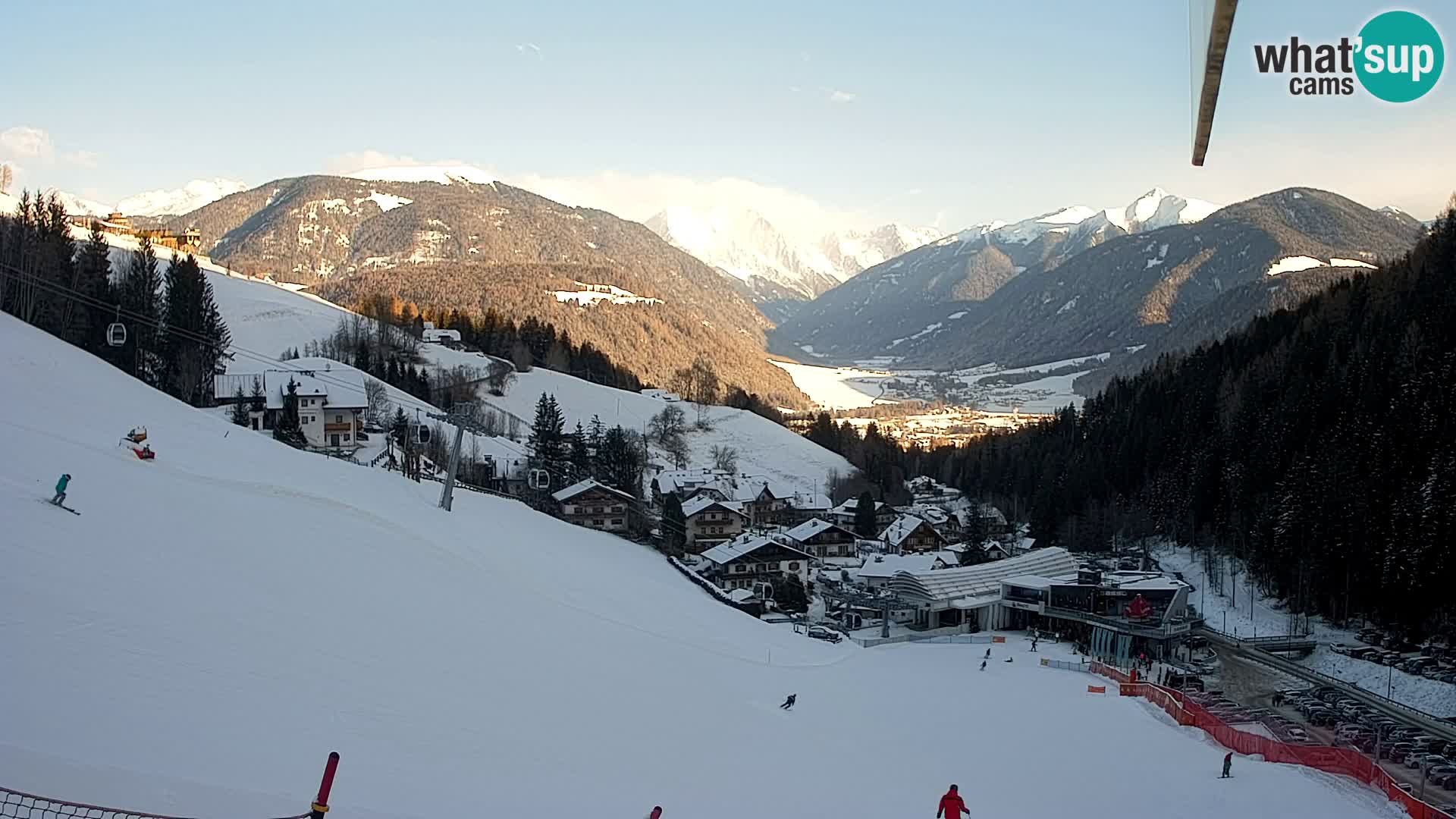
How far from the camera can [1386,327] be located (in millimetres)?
44531

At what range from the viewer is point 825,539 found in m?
52.9

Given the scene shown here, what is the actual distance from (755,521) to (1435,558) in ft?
124

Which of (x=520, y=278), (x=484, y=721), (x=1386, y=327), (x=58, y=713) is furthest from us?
(x=520, y=278)

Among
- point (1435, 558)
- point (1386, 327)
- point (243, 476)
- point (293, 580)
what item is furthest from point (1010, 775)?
point (1386, 327)

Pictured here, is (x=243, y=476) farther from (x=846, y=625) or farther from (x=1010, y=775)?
(x=846, y=625)

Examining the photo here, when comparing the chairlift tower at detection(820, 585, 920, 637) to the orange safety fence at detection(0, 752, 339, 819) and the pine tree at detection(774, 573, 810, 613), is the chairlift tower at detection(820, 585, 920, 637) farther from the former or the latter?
the orange safety fence at detection(0, 752, 339, 819)

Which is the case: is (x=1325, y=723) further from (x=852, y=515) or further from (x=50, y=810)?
(x=852, y=515)

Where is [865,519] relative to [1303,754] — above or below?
below

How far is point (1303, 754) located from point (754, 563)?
2803 cm

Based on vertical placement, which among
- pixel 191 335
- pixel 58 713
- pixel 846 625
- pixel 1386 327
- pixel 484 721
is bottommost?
pixel 846 625

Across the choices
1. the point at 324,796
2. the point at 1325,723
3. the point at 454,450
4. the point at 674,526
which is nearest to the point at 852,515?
the point at 674,526

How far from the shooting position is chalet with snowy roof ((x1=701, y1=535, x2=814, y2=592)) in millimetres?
42656

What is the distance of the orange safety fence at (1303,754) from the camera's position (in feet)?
47.3

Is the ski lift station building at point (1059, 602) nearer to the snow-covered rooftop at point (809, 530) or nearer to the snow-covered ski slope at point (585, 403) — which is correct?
the snow-covered rooftop at point (809, 530)
